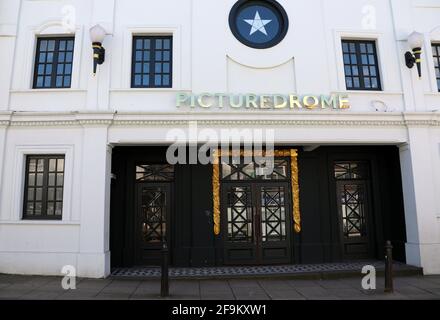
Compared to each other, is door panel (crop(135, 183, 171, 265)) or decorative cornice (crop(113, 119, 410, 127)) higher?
decorative cornice (crop(113, 119, 410, 127))

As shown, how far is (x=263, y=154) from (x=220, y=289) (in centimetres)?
407

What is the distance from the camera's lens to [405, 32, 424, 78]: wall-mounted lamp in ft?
31.5

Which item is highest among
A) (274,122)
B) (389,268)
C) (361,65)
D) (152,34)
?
(152,34)

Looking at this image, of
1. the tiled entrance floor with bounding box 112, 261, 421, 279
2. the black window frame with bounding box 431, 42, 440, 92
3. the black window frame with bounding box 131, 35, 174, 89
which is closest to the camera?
the tiled entrance floor with bounding box 112, 261, 421, 279

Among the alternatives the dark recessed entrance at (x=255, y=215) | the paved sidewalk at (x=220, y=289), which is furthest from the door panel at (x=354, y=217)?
the paved sidewalk at (x=220, y=289)

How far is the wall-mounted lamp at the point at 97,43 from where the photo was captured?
29.8ft

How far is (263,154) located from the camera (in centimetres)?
1047

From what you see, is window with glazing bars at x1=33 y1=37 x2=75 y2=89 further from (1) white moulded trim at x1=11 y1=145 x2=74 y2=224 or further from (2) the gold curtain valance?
(2) the gold curtain valance

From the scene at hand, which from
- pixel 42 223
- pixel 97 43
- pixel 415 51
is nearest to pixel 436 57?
pixel 415 51

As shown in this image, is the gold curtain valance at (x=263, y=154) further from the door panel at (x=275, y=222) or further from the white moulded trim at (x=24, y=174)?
the white moulded trim at (x=24, y=174)

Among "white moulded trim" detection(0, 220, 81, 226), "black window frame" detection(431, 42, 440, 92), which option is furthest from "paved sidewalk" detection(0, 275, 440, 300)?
"black window frame" detection(431, 42, 440, 92)

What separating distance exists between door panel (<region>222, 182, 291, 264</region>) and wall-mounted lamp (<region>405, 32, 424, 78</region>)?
463cm

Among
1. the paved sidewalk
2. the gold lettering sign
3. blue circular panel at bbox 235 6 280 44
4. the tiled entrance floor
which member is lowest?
the paved sidewalk

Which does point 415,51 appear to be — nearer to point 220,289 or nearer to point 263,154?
point 263,154
